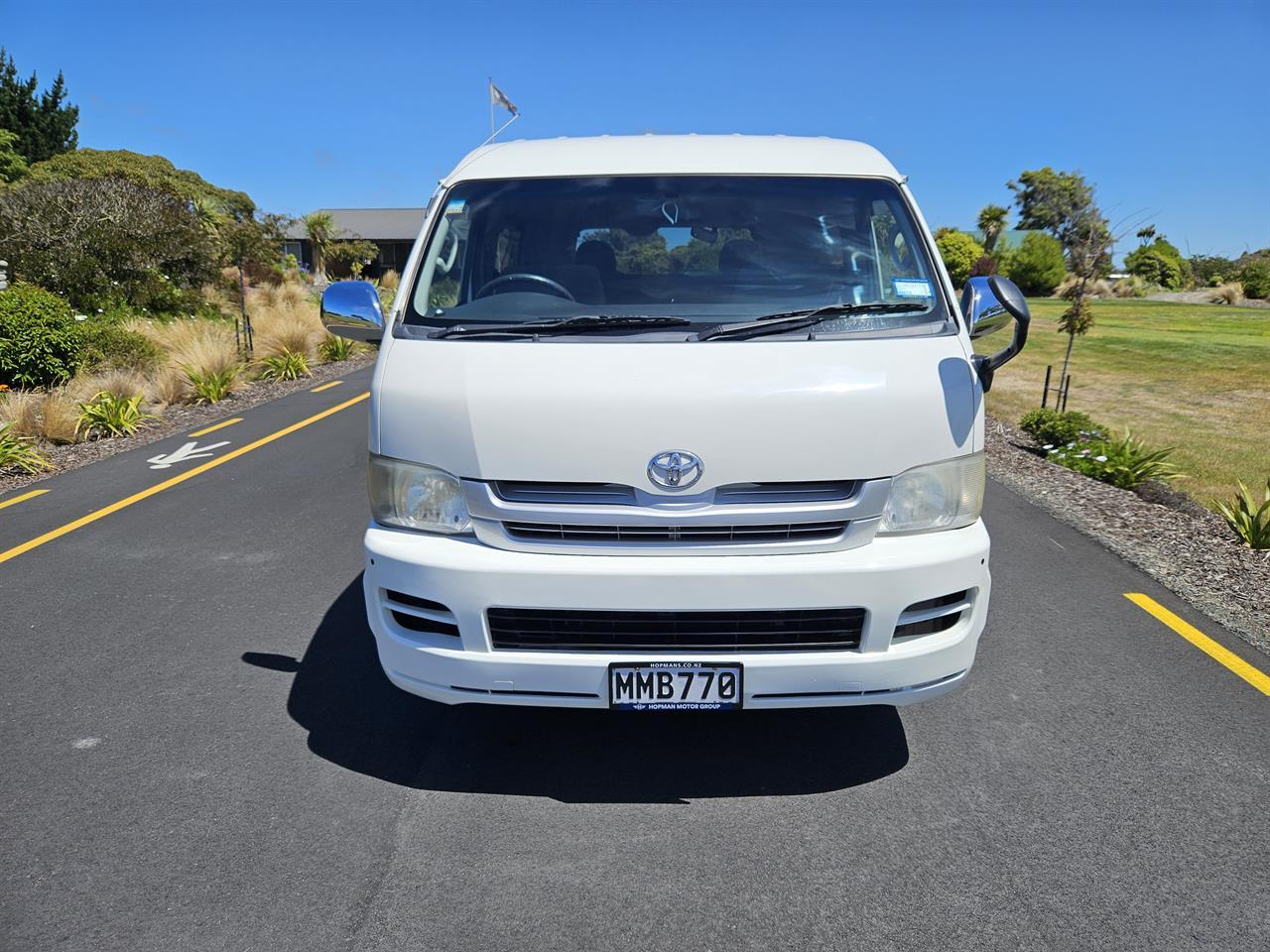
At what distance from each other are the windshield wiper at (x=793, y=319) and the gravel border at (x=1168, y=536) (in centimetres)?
277

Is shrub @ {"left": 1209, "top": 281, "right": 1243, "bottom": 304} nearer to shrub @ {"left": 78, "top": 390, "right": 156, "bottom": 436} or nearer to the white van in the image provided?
shrub @ {"left": 78, "top": 390, "right": 156, "bottom": 436}

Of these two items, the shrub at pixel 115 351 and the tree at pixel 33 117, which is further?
the tree at pixel 33 117

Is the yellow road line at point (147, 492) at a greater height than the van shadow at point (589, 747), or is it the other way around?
the van shadow at point (589, 747)

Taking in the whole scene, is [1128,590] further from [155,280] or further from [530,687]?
[155,280]

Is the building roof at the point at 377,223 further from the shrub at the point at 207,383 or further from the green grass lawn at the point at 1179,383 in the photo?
the shrub at the point at 207,383

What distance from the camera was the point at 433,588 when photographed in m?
3.17

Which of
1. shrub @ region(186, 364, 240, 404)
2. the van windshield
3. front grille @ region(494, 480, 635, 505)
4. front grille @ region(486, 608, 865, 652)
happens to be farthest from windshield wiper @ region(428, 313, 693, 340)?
shrub @ region(186, 364, 240, 404)

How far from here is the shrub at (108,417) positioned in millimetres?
11180

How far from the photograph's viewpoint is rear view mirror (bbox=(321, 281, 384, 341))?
13.4ft

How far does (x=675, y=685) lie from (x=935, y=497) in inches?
41.5

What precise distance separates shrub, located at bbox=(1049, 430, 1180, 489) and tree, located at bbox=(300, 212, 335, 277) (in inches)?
1908

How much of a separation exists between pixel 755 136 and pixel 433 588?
9.28 ft

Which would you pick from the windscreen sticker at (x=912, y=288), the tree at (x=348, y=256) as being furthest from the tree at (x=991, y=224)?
the windscreen sticker at (x=912, y=288)

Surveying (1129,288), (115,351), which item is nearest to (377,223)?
(1129,288)
